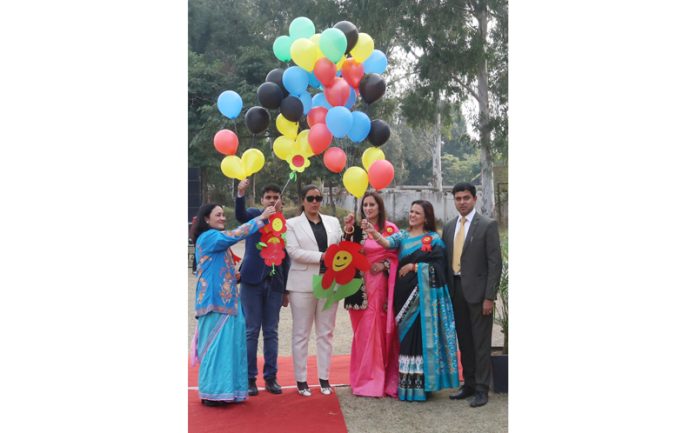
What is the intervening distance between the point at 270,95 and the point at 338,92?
0.41 metres

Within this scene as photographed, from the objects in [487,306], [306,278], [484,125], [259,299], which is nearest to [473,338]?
[487,306]

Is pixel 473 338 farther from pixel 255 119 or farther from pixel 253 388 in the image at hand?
pixel 255 119

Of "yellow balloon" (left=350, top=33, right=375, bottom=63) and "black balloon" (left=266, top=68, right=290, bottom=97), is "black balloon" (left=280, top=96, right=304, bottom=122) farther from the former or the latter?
"yellow balloon" (left=350, top=33, right=375, bottom=63)

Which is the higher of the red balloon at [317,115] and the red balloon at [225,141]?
the red balloon at [317,115]

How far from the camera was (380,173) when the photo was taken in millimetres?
3957

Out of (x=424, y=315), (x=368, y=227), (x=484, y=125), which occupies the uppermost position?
(x=484, y=125)

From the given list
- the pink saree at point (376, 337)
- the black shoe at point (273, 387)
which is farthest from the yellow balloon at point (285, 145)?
the black shoe at point (273, 387)

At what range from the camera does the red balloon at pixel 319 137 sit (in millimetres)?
3975

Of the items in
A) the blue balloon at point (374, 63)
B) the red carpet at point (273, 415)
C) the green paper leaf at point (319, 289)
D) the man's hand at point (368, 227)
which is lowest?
the red carpet at point (273, 415)

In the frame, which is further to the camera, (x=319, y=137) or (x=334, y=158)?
(x=334, y=158)

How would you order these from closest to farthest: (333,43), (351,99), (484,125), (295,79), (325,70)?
(333,43)
(325,70)
(295,79)
(351,99)
(484,125)

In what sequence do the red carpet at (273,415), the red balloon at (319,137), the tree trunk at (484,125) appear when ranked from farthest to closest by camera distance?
the tree trunk at (484,125) → the red balloon at (319,137) → the red carpet at (273,415)

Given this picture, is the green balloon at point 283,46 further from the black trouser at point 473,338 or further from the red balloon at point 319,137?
the black trouser at point 473,338

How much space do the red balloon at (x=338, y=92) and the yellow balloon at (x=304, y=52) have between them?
176 mm
